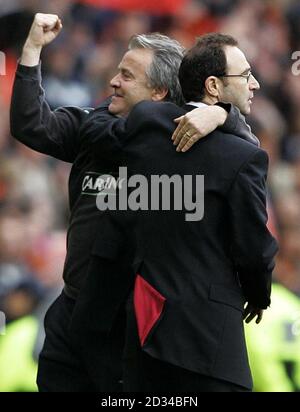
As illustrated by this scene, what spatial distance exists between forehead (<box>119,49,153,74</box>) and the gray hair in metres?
0.01

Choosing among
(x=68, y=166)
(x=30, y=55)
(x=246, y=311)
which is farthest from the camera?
(x=68, y=166)

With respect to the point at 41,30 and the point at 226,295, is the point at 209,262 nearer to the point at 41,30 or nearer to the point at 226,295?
the point at 226,295

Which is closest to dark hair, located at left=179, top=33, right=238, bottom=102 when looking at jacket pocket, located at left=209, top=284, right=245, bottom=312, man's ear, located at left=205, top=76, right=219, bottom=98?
man's ear, located at left=205, top=76, right=219, bottom=98

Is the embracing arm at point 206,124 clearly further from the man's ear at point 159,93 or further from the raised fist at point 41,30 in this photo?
the raised fist at point 41,30

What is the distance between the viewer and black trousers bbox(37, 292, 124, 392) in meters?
3.93

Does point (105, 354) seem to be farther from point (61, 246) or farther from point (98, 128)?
point (61, 246)

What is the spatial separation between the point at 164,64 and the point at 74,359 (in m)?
1.01

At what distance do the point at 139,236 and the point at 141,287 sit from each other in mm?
155

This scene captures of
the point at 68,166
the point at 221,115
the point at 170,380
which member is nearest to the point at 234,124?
the point at 221,115

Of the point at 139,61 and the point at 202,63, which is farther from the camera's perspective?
the point at 139,61

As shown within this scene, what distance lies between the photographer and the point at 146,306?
353 centimetres

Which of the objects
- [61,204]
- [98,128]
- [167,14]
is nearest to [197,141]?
[98,128]

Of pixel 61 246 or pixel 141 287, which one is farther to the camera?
pixel 61 246

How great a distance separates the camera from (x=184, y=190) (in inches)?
138
